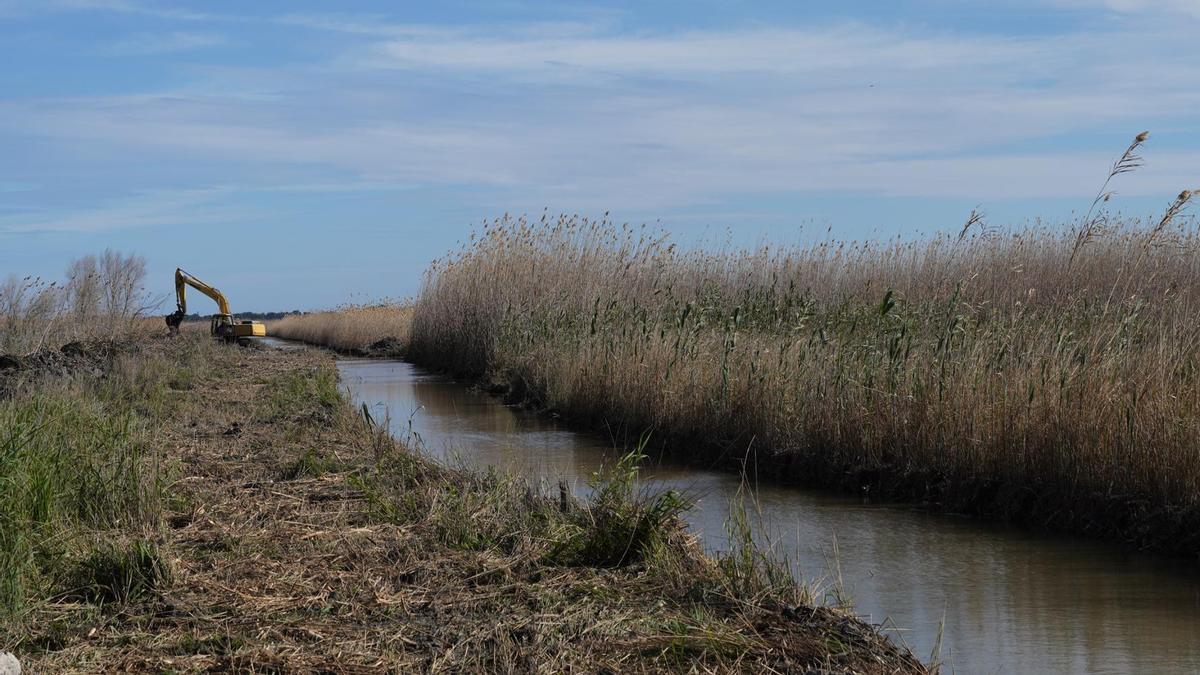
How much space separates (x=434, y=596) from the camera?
503 cm

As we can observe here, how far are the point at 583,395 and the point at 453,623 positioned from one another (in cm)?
955

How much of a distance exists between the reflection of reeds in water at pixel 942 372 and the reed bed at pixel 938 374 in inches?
0.8

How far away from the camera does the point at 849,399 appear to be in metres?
9.60

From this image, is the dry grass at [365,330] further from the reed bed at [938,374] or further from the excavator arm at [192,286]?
the reed bed at [938,374]

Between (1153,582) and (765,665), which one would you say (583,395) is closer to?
(1153,582)

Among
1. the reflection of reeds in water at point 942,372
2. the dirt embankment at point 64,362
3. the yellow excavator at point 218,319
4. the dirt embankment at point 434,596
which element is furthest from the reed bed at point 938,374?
the yellow excavator at point 218,319

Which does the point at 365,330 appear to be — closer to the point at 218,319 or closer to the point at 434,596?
the point at 218,319

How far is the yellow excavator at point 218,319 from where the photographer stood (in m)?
30.6

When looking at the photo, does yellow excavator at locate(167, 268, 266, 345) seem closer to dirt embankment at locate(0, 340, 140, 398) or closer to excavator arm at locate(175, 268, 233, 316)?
excavator arm at locate(175, 268, 233, 316)

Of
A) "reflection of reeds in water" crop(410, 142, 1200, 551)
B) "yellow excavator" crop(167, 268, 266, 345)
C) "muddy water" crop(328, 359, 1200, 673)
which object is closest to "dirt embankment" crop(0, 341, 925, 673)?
"muddy water" crop(328, 359, 1200, 673)

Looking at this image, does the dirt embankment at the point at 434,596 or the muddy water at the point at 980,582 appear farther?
the muddy water at the point at 980,582

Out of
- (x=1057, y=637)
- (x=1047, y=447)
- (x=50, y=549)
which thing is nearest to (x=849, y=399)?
(x=1047, y=447)

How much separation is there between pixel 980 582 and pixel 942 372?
2814 mm

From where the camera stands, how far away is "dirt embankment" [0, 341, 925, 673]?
4211 mm
